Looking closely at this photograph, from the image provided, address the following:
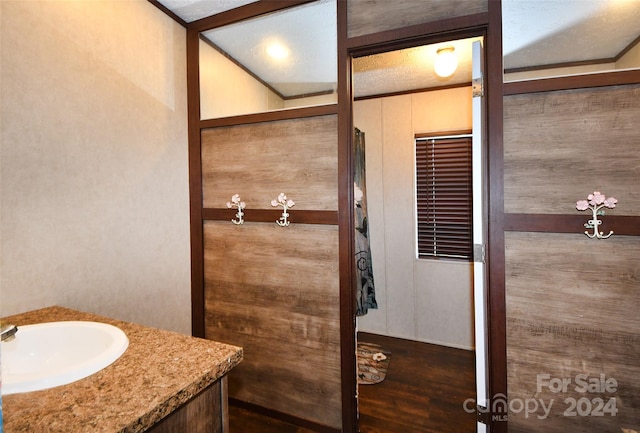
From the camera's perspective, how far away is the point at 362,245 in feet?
10.5

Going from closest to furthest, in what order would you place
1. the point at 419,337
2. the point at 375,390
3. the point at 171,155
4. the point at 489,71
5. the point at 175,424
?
the point at 175,424 < the point at 489,71 < the point at 171,155 < the point at 375,390 < the point at 419,337

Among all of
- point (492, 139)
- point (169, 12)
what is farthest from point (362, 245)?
point (169, 12)

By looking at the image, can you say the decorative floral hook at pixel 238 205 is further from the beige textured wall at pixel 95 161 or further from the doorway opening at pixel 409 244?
the doorway opening at pixel 409 244

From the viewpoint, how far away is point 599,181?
139cm

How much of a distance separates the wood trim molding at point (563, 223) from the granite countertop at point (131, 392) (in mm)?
1353

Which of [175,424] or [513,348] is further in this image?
[513,348]

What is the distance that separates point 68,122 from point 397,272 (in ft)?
9.32

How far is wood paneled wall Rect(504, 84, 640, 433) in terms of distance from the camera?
53.6 inches

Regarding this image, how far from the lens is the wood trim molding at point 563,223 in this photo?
4.40 feet

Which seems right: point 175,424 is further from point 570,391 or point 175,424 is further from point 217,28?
point 217,28

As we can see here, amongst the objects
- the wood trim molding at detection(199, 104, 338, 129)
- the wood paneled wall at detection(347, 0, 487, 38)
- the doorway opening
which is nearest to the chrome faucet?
the wood trim molding at detection(199, 104, 338, 129)

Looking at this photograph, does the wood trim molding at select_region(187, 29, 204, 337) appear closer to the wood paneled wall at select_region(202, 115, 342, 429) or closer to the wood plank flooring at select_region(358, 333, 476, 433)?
the wood paneled wall at select_region(202, 115, 342, 429)

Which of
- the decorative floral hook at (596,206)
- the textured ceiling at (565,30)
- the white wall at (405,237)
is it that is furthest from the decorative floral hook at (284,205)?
the white wall at (405,237)

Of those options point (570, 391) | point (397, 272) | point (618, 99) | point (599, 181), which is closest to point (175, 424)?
point (570, 391)
